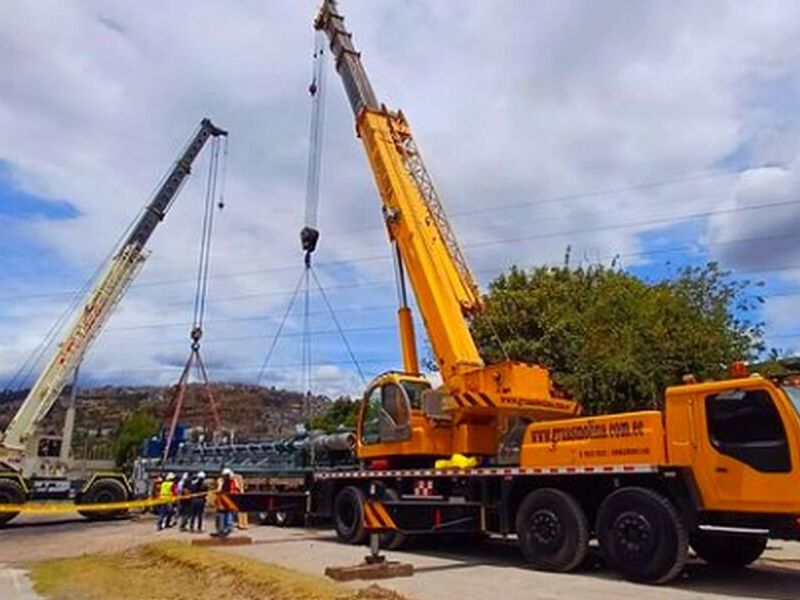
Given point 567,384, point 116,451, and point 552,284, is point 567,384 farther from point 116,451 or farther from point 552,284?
point 116,451

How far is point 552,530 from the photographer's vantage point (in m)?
12.2

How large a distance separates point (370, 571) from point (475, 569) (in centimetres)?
200

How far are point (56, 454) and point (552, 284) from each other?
18.8m

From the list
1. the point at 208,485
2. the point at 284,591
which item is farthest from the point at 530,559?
the point at 208,485

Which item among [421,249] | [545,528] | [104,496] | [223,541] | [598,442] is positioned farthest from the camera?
[104,496]

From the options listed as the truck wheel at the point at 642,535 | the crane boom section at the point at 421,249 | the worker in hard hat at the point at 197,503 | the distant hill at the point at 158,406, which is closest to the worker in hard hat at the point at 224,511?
the worker in hard hat at the point at 197,503

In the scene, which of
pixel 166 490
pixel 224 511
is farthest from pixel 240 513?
pixel 224 511

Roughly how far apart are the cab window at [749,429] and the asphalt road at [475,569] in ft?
5.29

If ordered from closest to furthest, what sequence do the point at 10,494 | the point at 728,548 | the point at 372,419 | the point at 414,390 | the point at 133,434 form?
the point at 728,548 < the point at 414,390 < the point at 372,419 < the point at 10,494 < the point at 133,434

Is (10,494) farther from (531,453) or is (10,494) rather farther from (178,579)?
(531,453)

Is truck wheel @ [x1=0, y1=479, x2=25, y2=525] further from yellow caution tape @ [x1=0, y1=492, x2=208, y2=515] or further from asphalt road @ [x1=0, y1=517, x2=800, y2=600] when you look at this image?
asphalt road @ [x1=0, y1=517, x2=800, y2=600]

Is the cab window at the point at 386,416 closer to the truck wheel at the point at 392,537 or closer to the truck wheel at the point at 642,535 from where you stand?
the truck wheel at the point at 392,537

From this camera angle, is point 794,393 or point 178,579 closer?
point 794,393

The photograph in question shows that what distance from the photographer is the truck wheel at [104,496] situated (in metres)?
26.9
